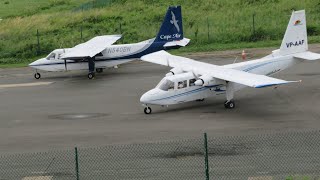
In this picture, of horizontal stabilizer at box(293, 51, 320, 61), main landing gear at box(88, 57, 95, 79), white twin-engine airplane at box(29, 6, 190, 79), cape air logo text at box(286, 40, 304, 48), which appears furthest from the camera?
white twin-engine airplane at box(29, 6, 190, 79)

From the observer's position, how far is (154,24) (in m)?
60.6

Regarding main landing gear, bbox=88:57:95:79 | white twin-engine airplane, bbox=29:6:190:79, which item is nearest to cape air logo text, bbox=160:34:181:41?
white twin-engine airplane, bbox=29:6:190:79

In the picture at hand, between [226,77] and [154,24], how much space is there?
28253 millimetres

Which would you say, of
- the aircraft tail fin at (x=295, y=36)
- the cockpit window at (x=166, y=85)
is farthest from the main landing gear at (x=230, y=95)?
the aircraft tail fin at (x=295, y=36)

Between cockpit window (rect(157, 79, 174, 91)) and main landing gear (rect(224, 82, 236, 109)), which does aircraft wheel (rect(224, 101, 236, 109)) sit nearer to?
main landing gear (rect(224, 82, 236, 109))

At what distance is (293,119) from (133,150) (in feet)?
24.8

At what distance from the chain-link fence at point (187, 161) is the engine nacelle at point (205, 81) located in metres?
5.64

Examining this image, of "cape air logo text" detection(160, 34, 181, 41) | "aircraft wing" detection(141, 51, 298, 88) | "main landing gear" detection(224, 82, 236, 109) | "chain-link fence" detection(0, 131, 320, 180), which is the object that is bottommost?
"chain-link fence" detection(0, 131, 320, 180)

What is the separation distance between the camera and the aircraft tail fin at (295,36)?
1428 inches

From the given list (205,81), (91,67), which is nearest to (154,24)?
(91,67)

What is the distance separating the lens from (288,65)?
1427 inches

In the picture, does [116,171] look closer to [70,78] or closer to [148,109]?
[148,109]

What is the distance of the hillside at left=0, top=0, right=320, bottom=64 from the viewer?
181 ft

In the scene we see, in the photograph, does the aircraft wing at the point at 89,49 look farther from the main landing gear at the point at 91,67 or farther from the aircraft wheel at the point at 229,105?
the aircraft wheel at the point at 229,105
